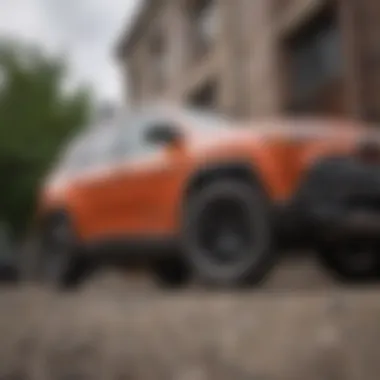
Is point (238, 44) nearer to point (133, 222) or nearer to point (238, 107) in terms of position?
point (238, 107)

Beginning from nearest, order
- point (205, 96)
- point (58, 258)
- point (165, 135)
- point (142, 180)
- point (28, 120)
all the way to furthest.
A: point (165, 135)
point (142, 180)
point (58, 258)
point (205, 96)
point (28, 120)

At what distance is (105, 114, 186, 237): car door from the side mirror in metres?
0.08

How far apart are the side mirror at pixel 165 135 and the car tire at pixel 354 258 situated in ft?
4.71

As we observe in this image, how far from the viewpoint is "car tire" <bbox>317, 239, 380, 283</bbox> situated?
685 centimetres

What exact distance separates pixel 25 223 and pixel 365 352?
16.7 m

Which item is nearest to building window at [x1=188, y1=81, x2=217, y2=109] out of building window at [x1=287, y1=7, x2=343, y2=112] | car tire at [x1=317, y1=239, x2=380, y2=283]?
building window at [x1=287, y1=7, x2=343, y2=112]

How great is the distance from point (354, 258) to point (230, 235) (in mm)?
1608

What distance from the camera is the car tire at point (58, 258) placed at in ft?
24.5

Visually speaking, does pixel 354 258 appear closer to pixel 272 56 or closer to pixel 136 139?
pixel 136 139

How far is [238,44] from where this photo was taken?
15.1m

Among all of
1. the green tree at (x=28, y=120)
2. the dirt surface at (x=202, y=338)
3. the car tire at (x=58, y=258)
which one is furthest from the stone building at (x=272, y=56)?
the dirt surface at (x=202, y=338)

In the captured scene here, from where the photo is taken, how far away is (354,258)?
695 cm

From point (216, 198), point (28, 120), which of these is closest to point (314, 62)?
point (216, 198)

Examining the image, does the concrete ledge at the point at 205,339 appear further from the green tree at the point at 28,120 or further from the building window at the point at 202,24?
the green tree at the point at 28,120
